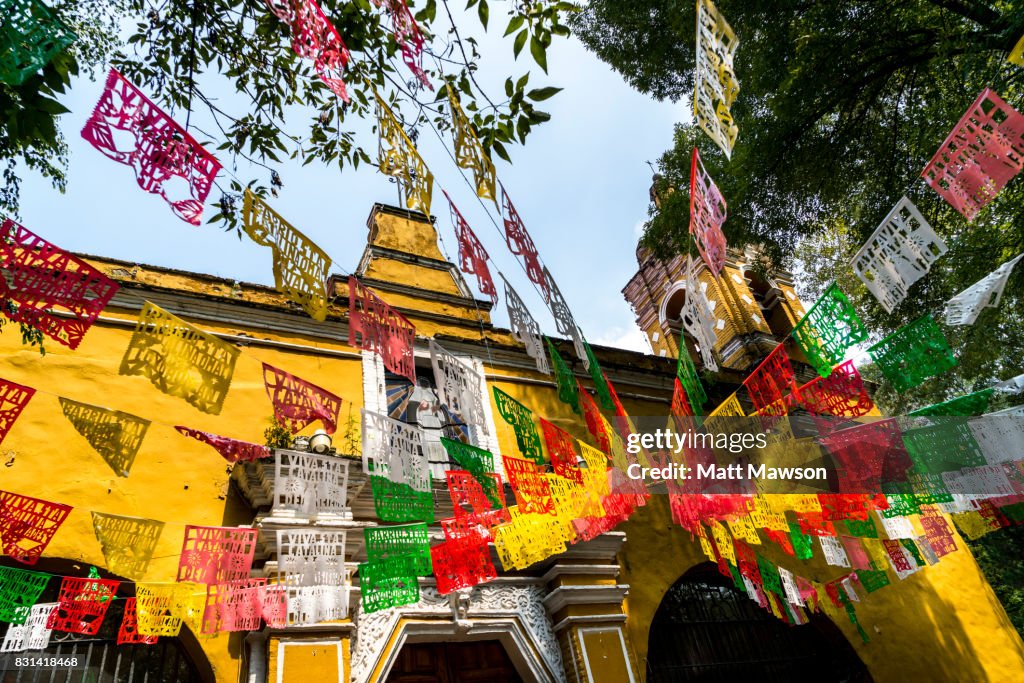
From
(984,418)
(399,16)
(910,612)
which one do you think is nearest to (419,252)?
(399,16)

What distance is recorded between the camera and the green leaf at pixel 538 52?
362cm

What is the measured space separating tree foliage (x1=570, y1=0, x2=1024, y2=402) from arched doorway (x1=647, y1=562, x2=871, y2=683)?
4227 millimetres

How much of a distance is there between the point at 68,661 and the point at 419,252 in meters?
5.70

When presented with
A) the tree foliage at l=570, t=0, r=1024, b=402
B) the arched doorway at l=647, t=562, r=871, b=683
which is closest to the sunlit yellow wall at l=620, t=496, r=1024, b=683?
the arched doorway at l=647, t=562, r=871, b=683

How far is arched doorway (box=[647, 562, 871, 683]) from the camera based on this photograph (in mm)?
6496

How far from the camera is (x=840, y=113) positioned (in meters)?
7.11

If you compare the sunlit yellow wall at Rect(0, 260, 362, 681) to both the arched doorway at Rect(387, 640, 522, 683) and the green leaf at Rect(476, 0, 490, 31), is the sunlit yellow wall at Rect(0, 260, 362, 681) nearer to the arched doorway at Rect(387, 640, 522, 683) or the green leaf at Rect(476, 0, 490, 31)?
the arched doorway at Rect(387, 640, 522, 683)

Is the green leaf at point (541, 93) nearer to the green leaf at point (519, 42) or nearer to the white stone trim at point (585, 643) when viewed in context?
the green leaf at point (519, 42)

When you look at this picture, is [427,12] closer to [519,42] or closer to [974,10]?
[519,42]

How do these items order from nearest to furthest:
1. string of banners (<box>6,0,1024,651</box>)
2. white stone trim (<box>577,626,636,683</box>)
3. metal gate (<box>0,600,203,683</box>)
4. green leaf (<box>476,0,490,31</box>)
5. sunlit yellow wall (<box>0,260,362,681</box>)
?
string of banners (<box>6,0,1024,651</box>), green leaf (<box>476,0,490,31</box>), metal gate (<box>0,600,203,683</box>), sunlit yellow wall (<box>0,260,362,681</box>), white stone trim (<box>577,626,636,683</box>)

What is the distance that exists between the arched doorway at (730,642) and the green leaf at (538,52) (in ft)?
18.0

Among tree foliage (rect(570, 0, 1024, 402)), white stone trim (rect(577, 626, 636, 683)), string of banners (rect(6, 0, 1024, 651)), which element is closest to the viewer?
string of banners (rect(6, 0, 1024, 651))

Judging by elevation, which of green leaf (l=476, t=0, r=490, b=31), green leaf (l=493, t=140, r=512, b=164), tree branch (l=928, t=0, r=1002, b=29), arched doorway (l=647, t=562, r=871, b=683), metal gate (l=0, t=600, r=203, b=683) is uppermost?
tree branch (l=928, t=0, r=1002, b=29)

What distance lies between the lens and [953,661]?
25.3ft
